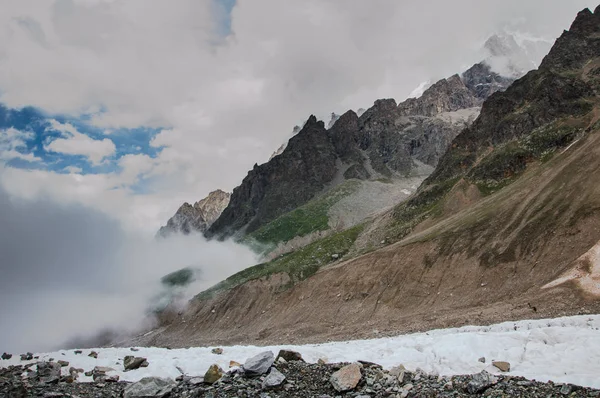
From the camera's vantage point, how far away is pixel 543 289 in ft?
146

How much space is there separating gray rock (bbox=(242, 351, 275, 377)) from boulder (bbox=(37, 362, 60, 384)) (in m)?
9.96

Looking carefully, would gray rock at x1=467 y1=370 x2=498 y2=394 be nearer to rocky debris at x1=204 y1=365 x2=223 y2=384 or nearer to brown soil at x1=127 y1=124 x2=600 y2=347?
rocky debris at x1=204 y1=365 x2=223 y2=384

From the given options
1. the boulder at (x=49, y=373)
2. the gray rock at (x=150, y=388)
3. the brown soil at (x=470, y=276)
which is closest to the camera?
the gray rock at (x=150, y=388)

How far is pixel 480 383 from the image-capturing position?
50.5ft

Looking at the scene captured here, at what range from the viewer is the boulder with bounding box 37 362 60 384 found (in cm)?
1992

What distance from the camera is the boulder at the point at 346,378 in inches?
650

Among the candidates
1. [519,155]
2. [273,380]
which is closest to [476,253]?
[273,380]

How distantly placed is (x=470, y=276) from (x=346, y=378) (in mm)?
48868

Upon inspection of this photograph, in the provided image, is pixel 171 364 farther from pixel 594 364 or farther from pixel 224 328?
pixel 224 328

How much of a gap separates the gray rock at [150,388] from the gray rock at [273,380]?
13.7 feet

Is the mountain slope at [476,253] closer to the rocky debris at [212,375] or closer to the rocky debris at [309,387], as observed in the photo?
the rocky debris at [309,387]

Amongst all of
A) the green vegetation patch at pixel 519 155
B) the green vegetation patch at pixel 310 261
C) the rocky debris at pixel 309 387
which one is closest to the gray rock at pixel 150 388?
the rocky debris at pixel 309 387

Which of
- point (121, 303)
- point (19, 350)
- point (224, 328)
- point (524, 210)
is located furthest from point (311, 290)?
point (19, 350)

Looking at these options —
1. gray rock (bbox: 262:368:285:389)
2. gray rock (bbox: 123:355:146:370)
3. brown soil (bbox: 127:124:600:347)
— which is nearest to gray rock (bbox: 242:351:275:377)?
gray rock (bbox: 262:368:285:389)
